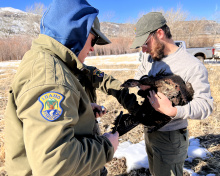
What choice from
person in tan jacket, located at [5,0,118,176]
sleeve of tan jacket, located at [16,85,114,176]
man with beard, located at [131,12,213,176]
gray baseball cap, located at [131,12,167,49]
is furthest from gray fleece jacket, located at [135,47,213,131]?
sleeve of tan jacket, located at [16,85,114,176]

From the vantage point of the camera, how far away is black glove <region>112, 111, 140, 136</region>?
1468 millimetres

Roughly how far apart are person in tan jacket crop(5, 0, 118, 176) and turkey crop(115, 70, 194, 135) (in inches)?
25.5

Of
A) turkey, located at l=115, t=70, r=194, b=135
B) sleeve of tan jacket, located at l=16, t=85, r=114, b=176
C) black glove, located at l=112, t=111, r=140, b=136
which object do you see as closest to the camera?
sleeve of tan jacket, located at l=16, t=85, r=114, b=176

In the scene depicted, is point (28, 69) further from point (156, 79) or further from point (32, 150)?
point (156, 79)

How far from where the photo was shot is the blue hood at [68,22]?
3.25 feet

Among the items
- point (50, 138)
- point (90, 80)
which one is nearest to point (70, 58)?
point (50, 138)

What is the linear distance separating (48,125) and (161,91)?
1341mm

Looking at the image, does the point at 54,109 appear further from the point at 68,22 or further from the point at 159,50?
the point at 159,50

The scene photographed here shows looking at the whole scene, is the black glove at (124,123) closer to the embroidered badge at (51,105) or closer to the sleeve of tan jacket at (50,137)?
the sleeve of tan jacket at (50,137)

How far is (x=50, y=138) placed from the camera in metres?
0.70

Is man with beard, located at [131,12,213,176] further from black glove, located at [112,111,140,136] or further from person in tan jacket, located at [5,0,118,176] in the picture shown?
person in tan jacket, located at [5,0,118,176]

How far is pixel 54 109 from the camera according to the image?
74cm

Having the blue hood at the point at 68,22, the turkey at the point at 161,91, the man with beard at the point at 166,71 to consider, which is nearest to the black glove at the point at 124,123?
the turkey at the point at 161,91

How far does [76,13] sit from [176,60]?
1.31 metres
